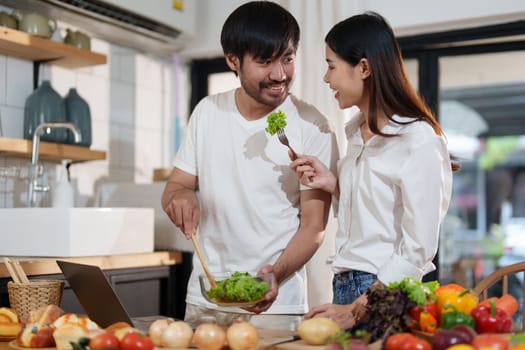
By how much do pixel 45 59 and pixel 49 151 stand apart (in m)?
0.47

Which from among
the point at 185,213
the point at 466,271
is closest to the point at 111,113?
the point at 185,213

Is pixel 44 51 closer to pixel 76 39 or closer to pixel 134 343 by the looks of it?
pixel 76 39

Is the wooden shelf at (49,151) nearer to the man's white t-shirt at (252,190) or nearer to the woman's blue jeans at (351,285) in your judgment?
the man's white t-shirt at (252,190)

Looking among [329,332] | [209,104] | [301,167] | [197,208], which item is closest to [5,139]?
[209,104]

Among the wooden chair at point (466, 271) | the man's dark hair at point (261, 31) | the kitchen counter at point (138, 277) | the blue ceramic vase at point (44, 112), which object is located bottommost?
the wooden chair at point (466, 271)

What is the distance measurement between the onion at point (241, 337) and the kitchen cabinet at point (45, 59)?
1.71m

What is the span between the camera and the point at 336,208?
209 cm

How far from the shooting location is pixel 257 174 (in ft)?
7.14

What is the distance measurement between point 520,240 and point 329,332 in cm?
635

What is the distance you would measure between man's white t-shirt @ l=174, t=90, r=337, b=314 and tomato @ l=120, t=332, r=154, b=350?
794 mm

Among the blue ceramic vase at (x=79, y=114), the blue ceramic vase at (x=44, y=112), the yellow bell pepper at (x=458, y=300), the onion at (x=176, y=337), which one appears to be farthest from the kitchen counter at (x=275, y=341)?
the blue ceramic vase at (x=79, y=114)

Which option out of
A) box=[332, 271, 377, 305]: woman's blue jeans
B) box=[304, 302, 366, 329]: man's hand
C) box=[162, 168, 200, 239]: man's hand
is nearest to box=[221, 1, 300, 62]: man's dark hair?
box=[162, 168, 200, 239]: man's hand

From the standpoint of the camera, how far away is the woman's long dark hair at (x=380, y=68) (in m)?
1.84

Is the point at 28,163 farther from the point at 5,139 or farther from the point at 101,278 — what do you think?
the point at 101,278
